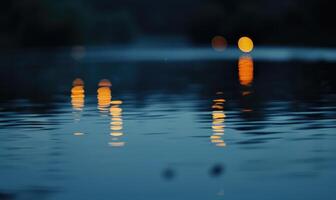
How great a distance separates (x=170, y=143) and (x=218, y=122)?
3108 millimetres

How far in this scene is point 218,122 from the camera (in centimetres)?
1766

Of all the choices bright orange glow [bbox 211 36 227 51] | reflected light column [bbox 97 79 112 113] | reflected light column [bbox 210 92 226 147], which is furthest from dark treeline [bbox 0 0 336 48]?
reflected light column [bbox 210 92 226 147]

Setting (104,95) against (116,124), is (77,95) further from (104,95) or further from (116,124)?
(116,124)

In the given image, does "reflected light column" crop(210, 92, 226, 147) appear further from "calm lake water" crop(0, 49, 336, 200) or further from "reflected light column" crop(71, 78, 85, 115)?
"reflected light column" crop(71, 78, 85, 115)

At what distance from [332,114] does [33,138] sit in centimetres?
682

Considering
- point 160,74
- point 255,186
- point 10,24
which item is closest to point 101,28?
point 10,24

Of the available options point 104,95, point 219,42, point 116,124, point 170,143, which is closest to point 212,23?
point 219,42

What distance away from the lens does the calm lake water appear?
10.6 m

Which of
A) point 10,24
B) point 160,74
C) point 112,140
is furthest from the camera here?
point 10,24

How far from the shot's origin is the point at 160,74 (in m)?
39.0

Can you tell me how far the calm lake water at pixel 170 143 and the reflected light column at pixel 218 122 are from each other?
3 centimetres

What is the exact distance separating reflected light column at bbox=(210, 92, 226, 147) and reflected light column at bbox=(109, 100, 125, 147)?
1.62m

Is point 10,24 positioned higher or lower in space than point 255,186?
higher

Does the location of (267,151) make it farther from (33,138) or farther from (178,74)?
(178,74)
